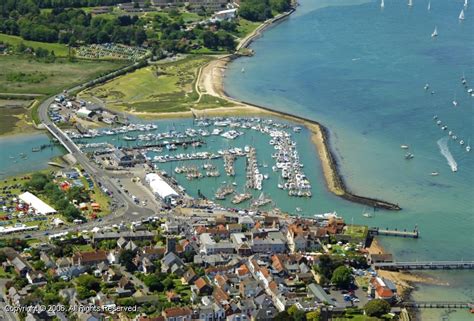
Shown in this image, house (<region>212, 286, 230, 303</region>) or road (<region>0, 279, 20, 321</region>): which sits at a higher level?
house (<region>212, 286, 230, 303</region>)

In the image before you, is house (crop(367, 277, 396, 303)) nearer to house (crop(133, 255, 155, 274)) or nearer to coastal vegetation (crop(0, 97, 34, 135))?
house (crop(133, 255, 155, 274))

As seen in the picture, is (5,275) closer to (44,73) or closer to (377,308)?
(377,308)

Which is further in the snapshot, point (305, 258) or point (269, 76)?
point (269, 76)

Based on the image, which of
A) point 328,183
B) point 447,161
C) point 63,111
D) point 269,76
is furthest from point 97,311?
point 269,76

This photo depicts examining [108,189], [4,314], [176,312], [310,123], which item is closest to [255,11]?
[310,123]

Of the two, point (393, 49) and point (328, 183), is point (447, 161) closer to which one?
point (328, 183)

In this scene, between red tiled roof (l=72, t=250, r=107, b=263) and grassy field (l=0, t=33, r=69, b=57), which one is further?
grassy field (l=0, t=33, r=69, b=57)

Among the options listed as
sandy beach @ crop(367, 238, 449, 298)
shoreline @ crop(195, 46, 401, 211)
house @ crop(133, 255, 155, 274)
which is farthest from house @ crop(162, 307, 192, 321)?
shoreline @ crop(195, 46, 401, 211)
